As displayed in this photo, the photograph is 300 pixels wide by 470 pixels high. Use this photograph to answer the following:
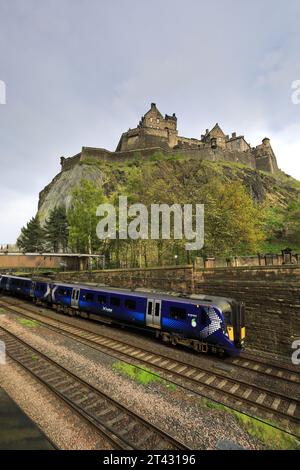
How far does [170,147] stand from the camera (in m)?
Answer: 90.1

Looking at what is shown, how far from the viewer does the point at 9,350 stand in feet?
44.3

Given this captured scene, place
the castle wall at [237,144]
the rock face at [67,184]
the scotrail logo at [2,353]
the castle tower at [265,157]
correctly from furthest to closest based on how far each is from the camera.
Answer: the castle wall at [237,144], the castle tower at [265,157], the rock face at [67,184], the scotrail logo at [2,353]

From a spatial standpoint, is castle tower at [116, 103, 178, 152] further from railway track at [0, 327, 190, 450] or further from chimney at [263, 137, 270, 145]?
railway track at [0, 327, 190, 450]

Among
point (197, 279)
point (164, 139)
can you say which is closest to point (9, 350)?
point (197, 279)

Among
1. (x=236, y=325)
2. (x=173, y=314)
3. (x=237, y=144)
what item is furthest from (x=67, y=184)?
(x=236, y=325)

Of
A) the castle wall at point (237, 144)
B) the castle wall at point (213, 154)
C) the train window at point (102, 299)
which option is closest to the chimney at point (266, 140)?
the castle wall at point (237, 144)

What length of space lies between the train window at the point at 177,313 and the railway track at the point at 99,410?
5.53 m

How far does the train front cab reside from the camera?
12508 millimetres

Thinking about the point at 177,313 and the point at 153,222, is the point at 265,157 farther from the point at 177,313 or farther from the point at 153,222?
the point at 177,313

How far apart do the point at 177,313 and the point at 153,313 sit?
1658 mm

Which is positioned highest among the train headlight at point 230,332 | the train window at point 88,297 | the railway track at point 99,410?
the train window at point 88,297

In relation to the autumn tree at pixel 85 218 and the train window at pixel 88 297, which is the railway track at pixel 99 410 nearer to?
the train window at pixel 88 297

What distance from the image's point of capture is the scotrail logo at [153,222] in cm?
2788

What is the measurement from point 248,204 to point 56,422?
26.4 m
